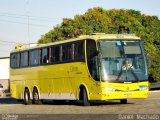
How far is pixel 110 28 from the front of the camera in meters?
55.4

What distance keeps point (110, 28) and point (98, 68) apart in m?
32.4

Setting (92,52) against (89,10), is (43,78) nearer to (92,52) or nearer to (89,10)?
(92,52)

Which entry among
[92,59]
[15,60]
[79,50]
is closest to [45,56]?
[79,50]

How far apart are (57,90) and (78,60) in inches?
136

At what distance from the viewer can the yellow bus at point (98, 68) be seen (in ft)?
76.3

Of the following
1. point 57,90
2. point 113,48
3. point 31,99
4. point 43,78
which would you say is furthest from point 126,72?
point 31,99

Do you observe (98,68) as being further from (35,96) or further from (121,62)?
(35,96)

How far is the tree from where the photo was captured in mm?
54812

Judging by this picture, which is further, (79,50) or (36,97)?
(36,97)

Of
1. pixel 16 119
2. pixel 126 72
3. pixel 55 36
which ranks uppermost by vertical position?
pixel 55 36

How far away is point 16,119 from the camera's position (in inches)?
722

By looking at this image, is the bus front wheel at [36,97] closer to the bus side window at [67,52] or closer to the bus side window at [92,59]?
the bus side window at [67,52]

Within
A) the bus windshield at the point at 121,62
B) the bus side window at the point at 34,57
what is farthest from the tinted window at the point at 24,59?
the bus windshield at the point at 121,62

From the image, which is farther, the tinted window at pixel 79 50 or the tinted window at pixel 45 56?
the tinted window at pixel 45 56
